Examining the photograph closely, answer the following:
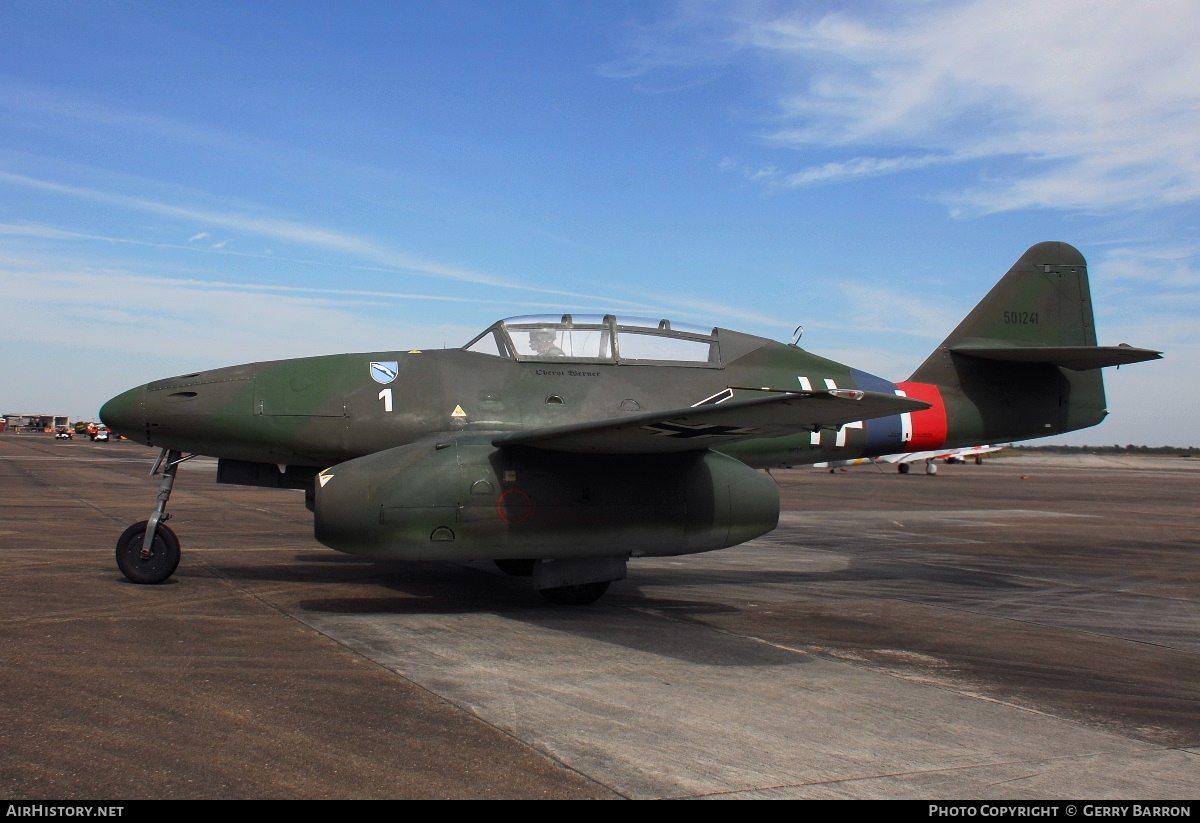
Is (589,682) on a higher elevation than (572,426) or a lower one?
lower

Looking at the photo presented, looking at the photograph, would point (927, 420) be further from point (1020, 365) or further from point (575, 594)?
point (575, 594)

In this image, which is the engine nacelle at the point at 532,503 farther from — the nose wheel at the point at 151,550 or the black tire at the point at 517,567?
the nose wheel at the point at 151,550

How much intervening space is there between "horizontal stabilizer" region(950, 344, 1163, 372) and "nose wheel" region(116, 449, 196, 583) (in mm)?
9453

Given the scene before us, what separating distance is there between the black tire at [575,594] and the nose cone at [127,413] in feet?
14.4

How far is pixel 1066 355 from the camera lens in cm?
1020

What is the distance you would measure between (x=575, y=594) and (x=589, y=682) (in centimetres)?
285

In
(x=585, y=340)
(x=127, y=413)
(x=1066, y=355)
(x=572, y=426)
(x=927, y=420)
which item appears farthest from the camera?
(x=927, y=420)

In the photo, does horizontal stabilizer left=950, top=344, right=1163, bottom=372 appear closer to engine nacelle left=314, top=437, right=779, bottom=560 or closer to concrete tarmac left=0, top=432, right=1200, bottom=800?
concrete tarmac left=0, top=432, right=1200, bottom=800

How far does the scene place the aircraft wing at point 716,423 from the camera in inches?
238

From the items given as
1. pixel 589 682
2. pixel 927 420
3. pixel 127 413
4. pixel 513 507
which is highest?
pixel 127 413

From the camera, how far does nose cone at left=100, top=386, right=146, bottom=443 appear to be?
342 inches

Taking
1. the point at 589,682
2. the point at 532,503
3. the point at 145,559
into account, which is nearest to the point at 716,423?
the point at 532,503

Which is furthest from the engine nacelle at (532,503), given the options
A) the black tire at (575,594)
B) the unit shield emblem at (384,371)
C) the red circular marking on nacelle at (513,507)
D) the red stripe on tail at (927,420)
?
the red stripe on tail at (927,420)
